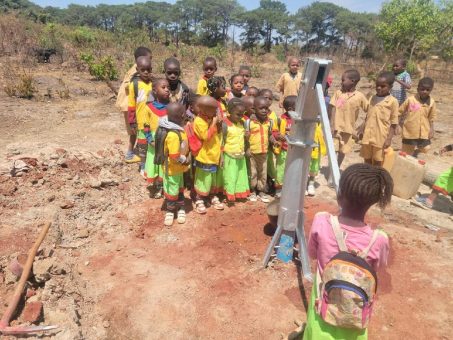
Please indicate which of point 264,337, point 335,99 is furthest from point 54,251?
point 335,99

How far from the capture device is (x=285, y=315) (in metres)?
2.61

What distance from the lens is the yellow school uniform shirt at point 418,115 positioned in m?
5.11

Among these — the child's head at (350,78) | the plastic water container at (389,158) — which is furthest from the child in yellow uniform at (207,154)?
the plastic water container at (389,158)

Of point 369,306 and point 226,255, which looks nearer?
point 369,306

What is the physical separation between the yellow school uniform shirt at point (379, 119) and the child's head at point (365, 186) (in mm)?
3425

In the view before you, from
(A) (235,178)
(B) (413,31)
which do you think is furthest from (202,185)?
(B) (413,31)

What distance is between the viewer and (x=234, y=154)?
4.03m

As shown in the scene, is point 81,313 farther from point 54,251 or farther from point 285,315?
point 285,315

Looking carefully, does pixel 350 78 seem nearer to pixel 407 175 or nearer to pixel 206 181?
pixel 407 175

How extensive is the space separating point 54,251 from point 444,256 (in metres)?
3.74

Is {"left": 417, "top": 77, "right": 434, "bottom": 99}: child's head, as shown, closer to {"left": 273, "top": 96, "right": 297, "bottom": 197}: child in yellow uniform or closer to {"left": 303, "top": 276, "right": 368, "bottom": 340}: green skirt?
{"left": 273, "top": 96, "right": 297, "bottom": 197}: child in yellow uniform

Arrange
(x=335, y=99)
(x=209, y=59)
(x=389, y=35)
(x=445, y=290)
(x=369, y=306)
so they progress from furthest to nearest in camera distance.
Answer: (x=389, y=35), (x=335, y=99), (x=209, y=59), (x=445, y=290), (x=369, y=306)

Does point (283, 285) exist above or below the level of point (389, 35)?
below

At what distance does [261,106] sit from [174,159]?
1.21m
